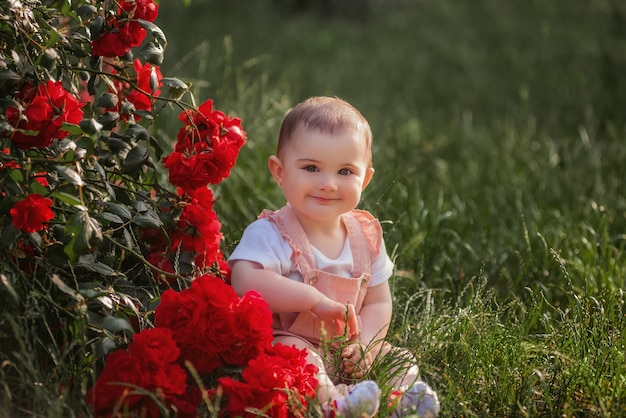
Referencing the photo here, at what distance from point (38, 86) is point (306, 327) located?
0.98 metres

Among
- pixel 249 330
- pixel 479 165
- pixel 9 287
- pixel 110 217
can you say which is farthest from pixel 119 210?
pixel 479 165

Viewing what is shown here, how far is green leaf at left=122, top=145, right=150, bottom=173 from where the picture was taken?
2430 mm

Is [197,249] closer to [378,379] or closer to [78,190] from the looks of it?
[78,190]

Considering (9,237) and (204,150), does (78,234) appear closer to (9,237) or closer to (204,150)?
(9,237)

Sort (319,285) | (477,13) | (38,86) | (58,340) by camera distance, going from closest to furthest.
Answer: (38,86) < (58,340) < (319,285) < (477,13)

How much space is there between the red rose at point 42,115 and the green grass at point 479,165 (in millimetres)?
833

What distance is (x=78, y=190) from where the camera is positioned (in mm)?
2238

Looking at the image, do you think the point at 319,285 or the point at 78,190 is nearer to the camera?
the point at 78,190

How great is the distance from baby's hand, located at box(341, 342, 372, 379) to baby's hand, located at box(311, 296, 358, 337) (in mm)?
45

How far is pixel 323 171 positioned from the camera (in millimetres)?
2512

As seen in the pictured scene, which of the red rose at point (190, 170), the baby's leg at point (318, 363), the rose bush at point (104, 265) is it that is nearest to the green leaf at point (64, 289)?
the rose bush at point (104, 265)

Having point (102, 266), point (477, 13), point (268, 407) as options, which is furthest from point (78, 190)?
point (477, 13)

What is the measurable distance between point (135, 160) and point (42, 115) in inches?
13.6

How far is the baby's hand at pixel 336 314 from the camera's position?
242 cm
